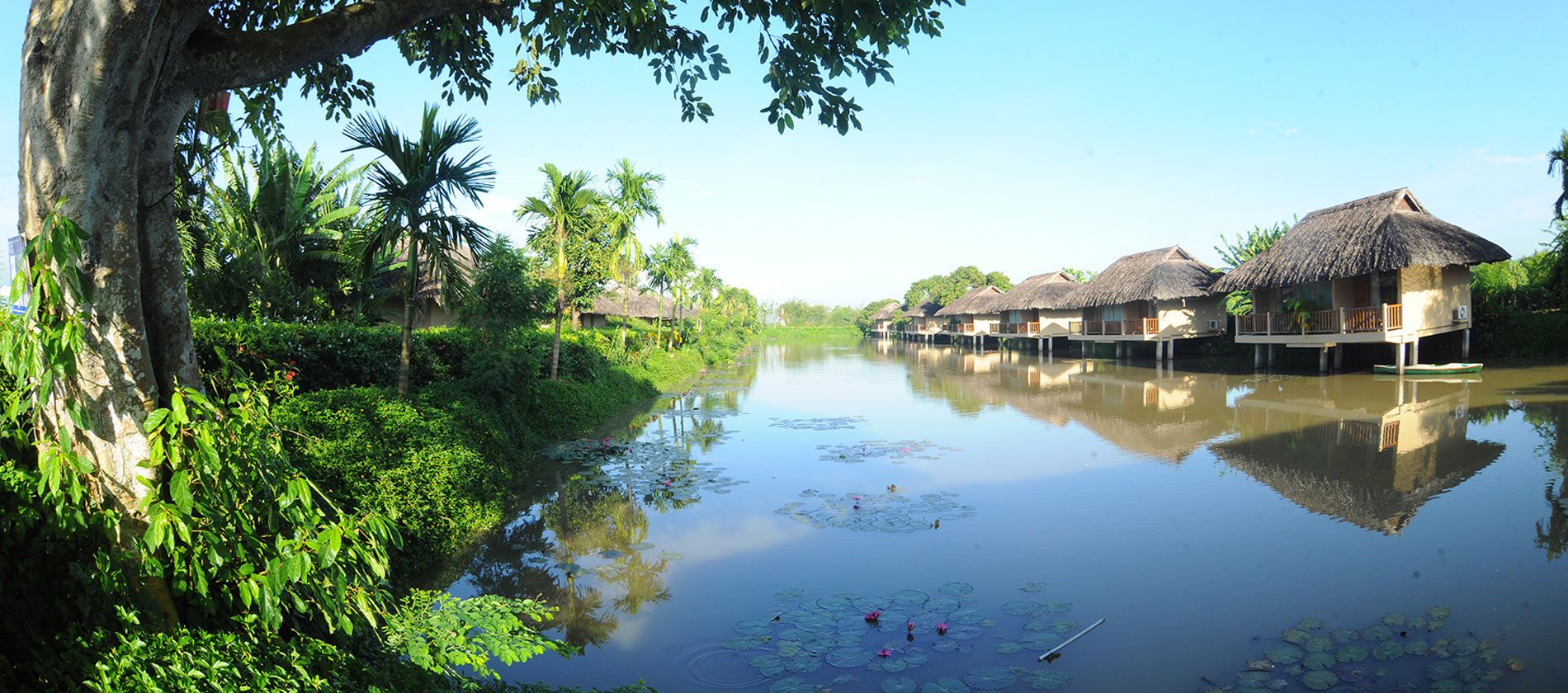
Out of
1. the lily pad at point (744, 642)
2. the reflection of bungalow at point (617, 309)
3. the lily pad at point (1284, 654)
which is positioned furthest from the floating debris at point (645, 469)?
the reflection of bungalow at point (617, 309)

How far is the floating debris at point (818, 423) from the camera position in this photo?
16062 millimetres

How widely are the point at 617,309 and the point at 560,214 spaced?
56.0 ft

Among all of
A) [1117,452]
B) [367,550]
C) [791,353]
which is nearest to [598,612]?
[367,550]

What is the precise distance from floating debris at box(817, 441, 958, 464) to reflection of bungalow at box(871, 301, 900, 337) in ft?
199

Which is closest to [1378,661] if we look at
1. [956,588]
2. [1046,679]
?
[1046,679]

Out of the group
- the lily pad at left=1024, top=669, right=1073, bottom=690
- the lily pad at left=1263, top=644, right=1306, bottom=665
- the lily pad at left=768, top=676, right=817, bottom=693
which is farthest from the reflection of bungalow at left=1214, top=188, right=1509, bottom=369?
the lily pad at left=768, top=676, right=817, bottom=693

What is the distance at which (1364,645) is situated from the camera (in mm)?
5098

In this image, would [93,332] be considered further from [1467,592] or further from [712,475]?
[712,475]

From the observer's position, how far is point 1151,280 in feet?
96.2

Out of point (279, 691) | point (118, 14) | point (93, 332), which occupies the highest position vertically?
point (118, 14)

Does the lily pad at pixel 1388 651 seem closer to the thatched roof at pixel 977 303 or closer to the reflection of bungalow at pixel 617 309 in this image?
the reflection of bungalow at pixel 617 309

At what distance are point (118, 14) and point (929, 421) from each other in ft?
50.2

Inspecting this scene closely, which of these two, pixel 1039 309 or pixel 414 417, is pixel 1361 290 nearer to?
pixel 1039 309

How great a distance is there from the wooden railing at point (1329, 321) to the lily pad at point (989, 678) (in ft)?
65.0
